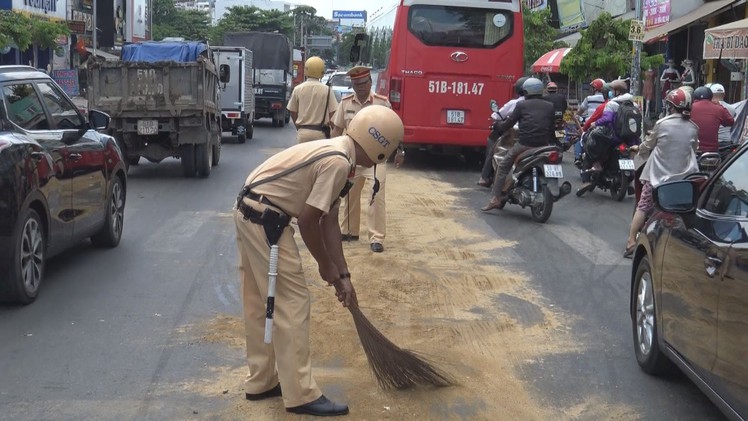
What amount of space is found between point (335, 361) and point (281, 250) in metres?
1.37

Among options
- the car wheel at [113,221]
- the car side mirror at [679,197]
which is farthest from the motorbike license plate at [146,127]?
the car side mirror at [679,197]

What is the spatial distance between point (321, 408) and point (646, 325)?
2.19 metres

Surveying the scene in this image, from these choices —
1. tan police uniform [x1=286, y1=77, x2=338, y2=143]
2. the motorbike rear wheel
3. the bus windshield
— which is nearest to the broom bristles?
tan police uniform [x1=286, y1=77, x2=338, y2=143]

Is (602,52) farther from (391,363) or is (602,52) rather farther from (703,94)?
(391,363)

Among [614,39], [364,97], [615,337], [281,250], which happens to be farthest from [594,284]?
[614,39]

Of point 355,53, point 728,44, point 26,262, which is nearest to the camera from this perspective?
point 26,262

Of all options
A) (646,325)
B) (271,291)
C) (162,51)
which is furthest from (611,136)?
(162,51)

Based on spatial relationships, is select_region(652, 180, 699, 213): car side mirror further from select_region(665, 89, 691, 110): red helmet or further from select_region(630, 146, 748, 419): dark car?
select_region(665, 89, 691, 110): red helmet

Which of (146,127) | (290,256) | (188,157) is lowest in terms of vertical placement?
(188,157)

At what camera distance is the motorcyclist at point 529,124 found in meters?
12.2

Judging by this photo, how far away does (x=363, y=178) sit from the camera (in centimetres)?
995

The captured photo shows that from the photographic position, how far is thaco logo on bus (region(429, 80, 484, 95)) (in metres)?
17.7

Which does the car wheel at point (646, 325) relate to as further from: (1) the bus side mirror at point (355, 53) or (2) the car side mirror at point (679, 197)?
(1) the bus side mirror at point (355, 53)

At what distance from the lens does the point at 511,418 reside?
5105 millimetres
